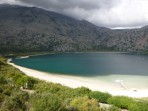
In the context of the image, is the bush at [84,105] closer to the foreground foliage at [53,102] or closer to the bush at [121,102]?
the foreground foliage at [53,102]

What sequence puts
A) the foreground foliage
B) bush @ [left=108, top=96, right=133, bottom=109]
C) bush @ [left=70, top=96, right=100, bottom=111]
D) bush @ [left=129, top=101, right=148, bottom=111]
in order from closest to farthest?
the foreground foliage < bush @ [left=70, top=96, right=100, bottom=111] < bush @ [left=129, top=101, right=148, bottom=111] < bush @ [left=108, top=96, right=133, bottom=109]

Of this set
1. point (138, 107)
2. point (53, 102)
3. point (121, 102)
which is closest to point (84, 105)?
point (53, 102)

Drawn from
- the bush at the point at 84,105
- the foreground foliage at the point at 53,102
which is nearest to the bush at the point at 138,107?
the foreground foliage at the point at 53,102

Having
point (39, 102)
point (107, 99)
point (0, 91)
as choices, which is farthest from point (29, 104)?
point (107, 99)

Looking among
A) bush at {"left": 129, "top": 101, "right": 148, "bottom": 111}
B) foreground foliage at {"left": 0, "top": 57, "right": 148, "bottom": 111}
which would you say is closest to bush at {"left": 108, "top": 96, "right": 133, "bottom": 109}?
foreground foliage at {"left": 0, "top": 57, "right": 148, "bottom": 111}

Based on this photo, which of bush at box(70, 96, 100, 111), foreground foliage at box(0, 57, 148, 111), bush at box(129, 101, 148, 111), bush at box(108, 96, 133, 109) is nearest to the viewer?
foreground foliage at box(0, 57, 148, 111)

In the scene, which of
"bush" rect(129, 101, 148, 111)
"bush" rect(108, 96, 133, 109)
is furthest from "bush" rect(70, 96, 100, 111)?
"bush" rect(108, 96, 133, 109)

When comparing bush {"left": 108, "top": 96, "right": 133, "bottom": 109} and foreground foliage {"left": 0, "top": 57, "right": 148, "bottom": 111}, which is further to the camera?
bush {"left": 108, "top": 96, "right": 133, "bottom": 109}

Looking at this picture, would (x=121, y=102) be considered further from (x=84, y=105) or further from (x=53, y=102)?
(x=53, y=102)

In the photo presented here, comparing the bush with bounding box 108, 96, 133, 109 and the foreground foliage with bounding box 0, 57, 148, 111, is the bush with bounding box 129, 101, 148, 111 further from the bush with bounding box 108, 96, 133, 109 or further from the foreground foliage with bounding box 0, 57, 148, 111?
the bush with bounding box 108, 96, 133, 109

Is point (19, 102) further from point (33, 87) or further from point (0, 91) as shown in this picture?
point (33, 87)

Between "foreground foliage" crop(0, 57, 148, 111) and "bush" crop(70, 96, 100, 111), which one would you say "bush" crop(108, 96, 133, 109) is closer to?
"foreground foliage" crop(0, 57, 148, 111)

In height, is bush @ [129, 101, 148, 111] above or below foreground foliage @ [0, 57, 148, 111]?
below
